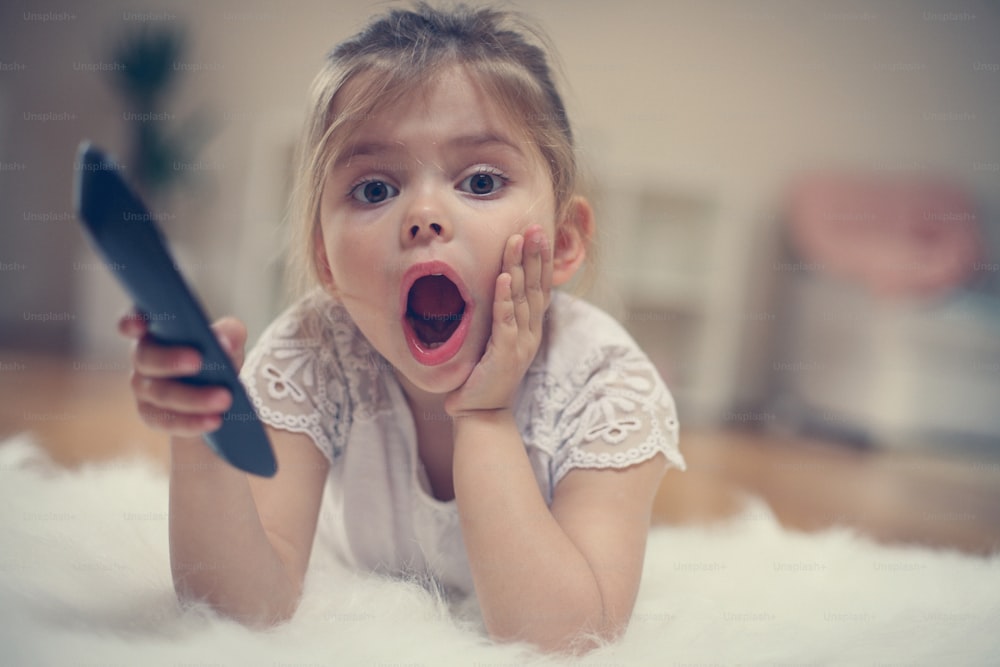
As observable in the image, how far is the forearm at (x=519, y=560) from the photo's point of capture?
49 cm

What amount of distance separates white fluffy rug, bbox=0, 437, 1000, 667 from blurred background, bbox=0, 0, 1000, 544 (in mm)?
927

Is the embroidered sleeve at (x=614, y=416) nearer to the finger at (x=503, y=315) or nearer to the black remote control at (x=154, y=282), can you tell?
the finger at (x=503, y=315)

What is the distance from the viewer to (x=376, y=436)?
0.69m

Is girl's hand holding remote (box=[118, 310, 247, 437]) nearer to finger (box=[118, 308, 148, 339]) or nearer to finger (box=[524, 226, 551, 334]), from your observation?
finger (box=[118, 308, 148, 339])

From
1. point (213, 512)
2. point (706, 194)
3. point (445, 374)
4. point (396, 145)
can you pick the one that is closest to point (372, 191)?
point (396, 145)

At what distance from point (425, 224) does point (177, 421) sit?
0.20 metres

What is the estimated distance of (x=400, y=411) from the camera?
0.68 meters

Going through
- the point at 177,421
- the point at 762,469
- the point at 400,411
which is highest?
the point at 177,421

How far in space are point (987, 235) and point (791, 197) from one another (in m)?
0.53

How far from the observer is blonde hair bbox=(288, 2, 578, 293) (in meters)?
0.58

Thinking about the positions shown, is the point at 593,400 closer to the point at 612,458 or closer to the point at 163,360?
the point at 612,458

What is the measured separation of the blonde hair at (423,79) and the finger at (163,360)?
23cm

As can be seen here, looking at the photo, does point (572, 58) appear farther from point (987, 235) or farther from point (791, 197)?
point (987, 235)

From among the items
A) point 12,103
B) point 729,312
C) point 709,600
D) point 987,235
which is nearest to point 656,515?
point 709,600
